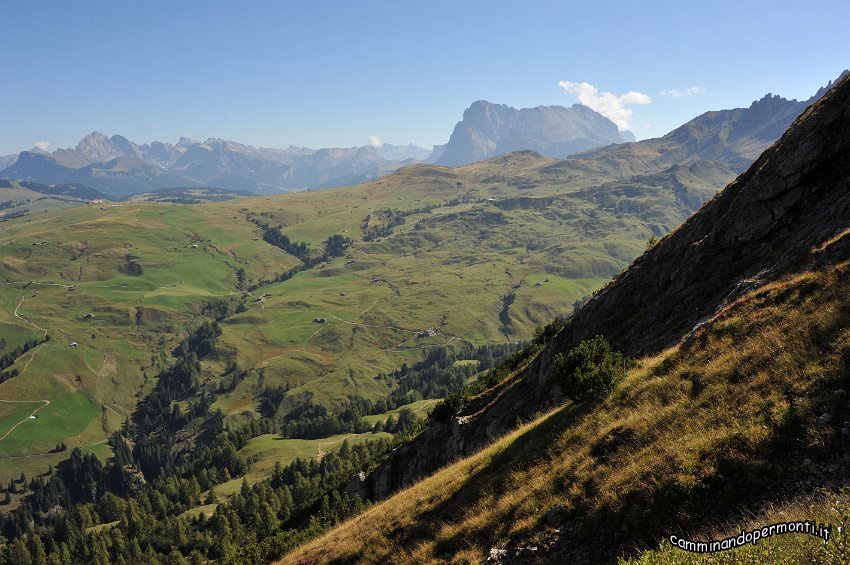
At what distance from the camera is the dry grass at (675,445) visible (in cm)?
1819

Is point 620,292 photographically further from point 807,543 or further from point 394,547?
point 807,543

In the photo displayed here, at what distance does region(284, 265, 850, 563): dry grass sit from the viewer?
18.2m

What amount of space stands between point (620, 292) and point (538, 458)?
37340 mm

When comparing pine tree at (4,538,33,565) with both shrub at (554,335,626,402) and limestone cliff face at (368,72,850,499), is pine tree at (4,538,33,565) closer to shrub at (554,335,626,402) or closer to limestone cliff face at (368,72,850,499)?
limestone cliff face at (368,72,850,499)

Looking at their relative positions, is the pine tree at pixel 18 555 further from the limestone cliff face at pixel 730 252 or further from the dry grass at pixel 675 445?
the dry grass at pixel 675 445

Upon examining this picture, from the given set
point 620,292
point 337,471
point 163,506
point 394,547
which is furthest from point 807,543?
point 163,506

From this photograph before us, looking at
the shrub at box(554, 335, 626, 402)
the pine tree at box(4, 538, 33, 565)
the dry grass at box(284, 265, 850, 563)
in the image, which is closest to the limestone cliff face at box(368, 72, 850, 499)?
the dry grass at box(284, 265, 850, 563)

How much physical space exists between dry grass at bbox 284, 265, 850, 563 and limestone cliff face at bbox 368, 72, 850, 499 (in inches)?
316

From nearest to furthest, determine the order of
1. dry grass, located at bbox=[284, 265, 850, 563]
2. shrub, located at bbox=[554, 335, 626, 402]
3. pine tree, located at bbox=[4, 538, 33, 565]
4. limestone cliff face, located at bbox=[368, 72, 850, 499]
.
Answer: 1. dry grass, located at bbox=[284, 265, 850, 563]
2. shrub, located at bbox=[554, 335, 626, 402]
3. limestone cliff face, located at bbox=[368, 72, 850, 499]
4. pine tree, located at bbox=[4, 538, 33, 565]

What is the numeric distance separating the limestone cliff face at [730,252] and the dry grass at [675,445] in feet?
26.4

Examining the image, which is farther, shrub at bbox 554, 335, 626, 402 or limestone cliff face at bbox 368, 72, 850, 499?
limestone cliff face at bbox 368, 72, 850, 499

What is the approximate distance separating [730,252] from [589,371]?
88.1 feet

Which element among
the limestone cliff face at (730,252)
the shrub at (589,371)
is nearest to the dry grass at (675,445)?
the shrub at (589,371)

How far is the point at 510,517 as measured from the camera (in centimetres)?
2588
